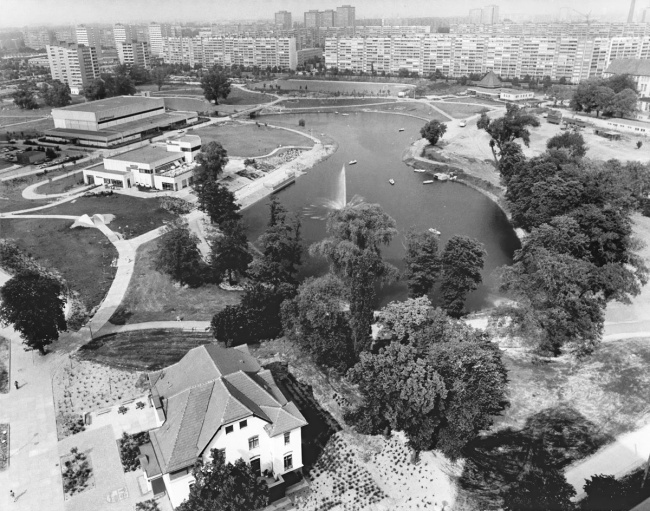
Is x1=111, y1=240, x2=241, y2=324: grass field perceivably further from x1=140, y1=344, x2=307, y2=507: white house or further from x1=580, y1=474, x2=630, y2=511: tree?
x1=580, y1=474, x2=630, y2=511: tree

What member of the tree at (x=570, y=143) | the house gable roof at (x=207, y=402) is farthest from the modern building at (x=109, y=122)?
the house gable roof at (x=207, y=402)

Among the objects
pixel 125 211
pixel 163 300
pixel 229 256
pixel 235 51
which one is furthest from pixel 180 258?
pixel 235 51

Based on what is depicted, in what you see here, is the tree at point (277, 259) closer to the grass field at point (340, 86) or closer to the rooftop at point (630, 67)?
the rooftop at point (630, 67)

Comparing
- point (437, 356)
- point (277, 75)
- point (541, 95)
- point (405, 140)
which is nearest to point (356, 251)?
point (437, 356)

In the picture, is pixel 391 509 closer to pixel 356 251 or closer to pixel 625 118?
pixel 356 251

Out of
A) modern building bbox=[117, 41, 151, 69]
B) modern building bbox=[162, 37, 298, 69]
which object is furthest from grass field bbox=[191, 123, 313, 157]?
modern building bbox=[117, 41, 151, 69]
